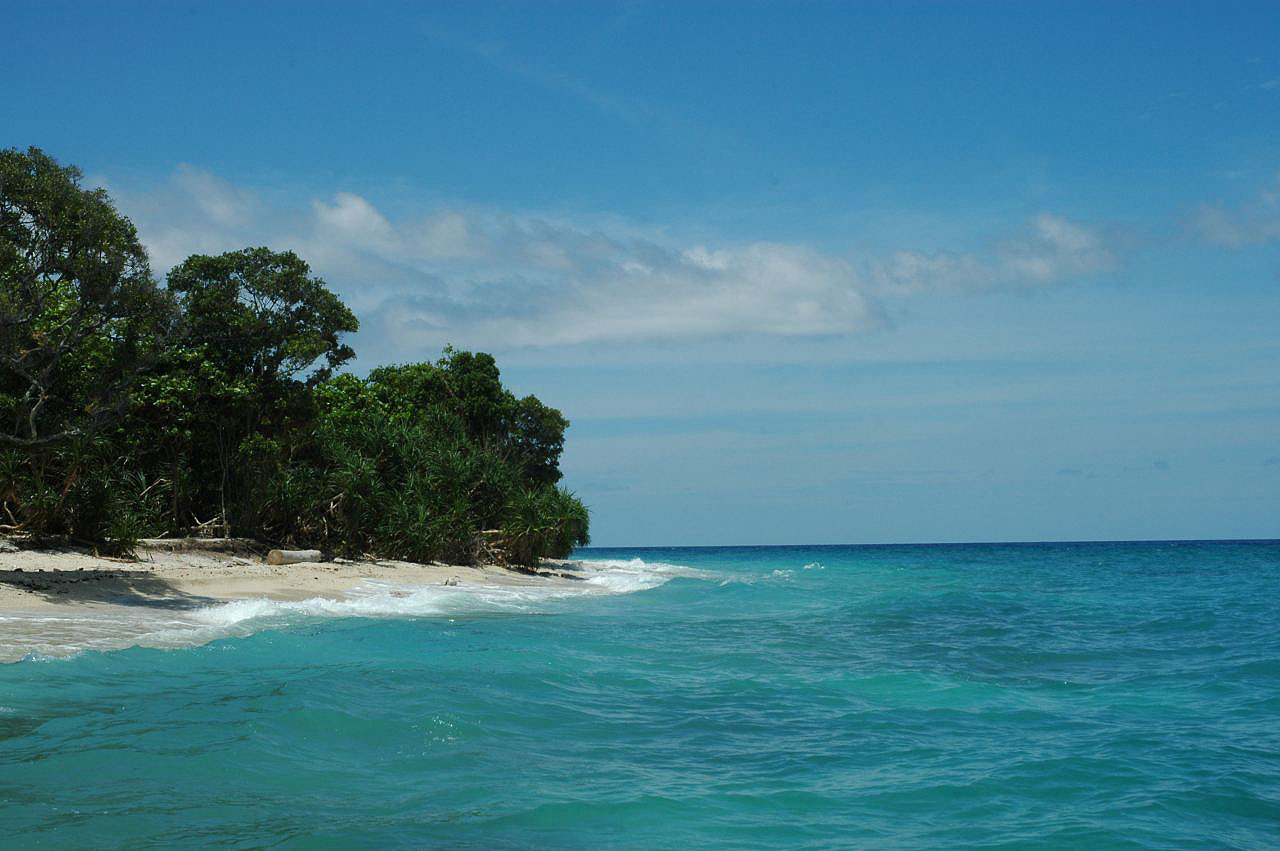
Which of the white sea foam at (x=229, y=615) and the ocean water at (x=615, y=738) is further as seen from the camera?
the white sea foam at (x=229, y=615)

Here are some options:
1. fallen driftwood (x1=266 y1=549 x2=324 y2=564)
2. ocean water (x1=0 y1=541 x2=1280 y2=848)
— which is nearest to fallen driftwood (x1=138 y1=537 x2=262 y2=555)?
fallen driftwood (x1=266 y1=549 x2=324 y2=564)

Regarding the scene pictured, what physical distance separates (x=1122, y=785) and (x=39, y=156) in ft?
60.1

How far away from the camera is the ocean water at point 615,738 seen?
7059 mm

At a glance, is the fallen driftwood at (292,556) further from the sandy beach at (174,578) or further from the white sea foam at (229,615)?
the white sea foam at (229,615)

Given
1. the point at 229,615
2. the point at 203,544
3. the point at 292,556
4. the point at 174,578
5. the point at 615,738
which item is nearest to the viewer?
the point at 615,738

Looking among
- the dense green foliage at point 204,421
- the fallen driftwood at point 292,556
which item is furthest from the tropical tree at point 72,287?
the fallen driftwood at point 292,556

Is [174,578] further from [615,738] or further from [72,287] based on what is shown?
[615,738]

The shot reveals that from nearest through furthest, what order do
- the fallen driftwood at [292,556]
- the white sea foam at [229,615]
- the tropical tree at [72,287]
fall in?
the white sea foam at [229,615]
the tropical tree at [72,287]
the fallen driftwood at [292,556]

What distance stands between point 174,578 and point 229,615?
470cm

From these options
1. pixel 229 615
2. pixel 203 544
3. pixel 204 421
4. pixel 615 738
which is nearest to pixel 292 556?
pixel 203 544

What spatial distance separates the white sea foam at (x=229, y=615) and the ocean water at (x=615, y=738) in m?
0.13

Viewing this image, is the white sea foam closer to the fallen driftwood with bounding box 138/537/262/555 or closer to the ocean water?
the ocean water

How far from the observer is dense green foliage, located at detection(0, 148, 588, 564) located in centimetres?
1728

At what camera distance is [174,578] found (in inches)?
824
